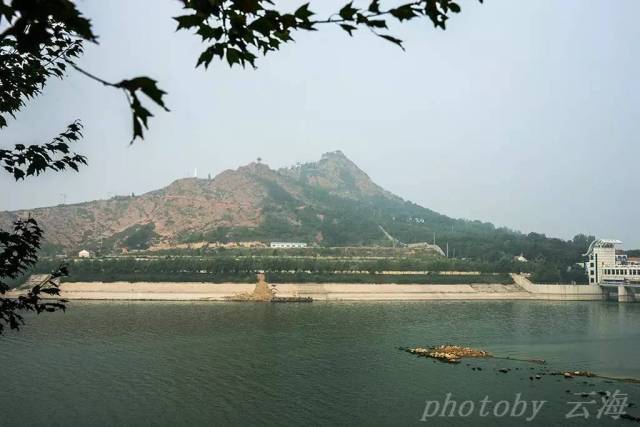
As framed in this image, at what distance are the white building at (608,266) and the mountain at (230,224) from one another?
13863mm

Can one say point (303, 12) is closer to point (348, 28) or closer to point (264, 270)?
point (348, 28)

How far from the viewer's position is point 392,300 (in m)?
58.6

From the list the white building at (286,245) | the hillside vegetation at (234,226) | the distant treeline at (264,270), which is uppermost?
the hillside vegetation at (234,226)

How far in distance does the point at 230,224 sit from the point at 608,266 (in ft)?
236

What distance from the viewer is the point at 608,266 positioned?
63531 mm

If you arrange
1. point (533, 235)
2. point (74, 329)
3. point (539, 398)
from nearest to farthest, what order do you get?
point (539, 398) < point (74, 329) < point (533, 235)

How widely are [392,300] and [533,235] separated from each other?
62.3 m

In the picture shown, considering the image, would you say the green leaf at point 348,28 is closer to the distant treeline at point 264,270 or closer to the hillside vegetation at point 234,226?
the distant treeline at point 264,270

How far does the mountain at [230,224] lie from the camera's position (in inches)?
3931

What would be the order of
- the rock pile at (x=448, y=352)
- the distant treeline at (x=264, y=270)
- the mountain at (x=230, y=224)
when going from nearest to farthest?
the rock pile at (x=448, y=352), the distant treeline at (x=264, y=270), the mountain at (x=230, y=224)

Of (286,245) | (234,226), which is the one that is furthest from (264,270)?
(234,226)

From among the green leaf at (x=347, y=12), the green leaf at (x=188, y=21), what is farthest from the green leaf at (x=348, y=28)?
the green leaf at (x=188, y=21)

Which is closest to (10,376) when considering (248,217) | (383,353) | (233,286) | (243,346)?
(243,346)

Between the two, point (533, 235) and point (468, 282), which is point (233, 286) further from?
point (533, 235)
